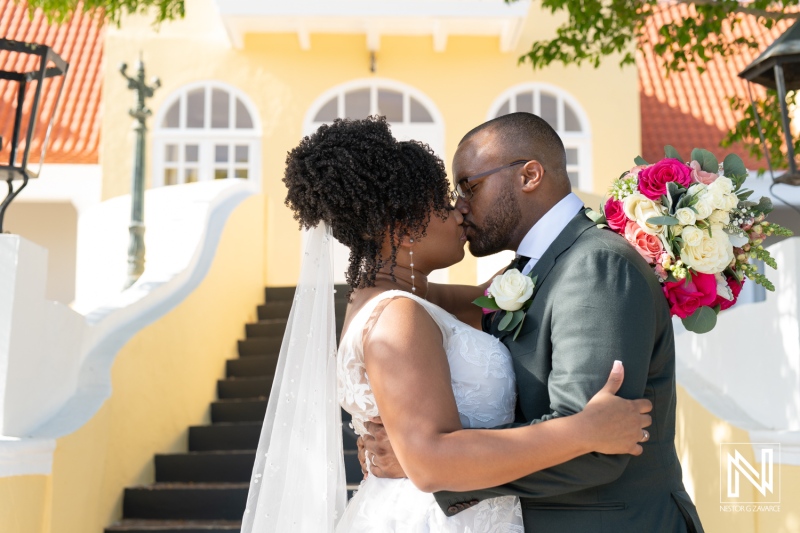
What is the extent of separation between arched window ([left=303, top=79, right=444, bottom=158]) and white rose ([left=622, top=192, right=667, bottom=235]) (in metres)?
10.9

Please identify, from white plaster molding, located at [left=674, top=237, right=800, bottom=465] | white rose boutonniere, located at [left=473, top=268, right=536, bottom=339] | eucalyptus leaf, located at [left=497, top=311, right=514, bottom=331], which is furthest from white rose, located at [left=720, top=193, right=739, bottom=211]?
white plaster molding, located at [left=674, top=237, right=800, bottom=465]

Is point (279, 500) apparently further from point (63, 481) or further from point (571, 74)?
point (571, 74)

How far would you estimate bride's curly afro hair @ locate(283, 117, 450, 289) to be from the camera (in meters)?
2.82

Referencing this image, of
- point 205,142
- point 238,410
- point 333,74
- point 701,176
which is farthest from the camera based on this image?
point 333,74

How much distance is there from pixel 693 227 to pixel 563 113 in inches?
452

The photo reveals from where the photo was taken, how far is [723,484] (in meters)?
4.95

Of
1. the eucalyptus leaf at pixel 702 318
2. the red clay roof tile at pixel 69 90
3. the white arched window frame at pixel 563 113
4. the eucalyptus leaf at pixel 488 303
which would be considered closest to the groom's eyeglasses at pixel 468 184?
the eucalyptus leaf at pixel 488 303

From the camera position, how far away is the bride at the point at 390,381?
7.97ft

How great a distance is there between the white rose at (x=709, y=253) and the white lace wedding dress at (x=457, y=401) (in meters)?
0.64

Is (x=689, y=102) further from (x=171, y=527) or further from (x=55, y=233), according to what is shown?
(x=171, y=527)

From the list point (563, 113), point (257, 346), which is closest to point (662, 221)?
point (257, 346)

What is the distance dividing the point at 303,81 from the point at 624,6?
744 centimetres

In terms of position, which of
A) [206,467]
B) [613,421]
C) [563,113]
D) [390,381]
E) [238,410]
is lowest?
[206,467]

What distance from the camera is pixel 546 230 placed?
3037 mm
